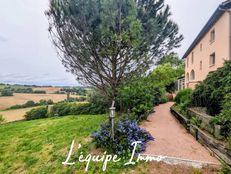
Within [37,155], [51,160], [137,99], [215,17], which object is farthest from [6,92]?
[215,17]

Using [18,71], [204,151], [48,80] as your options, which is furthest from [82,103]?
[204,151]

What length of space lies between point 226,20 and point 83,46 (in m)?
10.0

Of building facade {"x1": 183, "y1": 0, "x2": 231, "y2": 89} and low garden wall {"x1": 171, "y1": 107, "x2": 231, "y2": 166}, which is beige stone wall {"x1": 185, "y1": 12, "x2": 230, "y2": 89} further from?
low garden wall {"x1": 171, "y1": 107, "x2": 231, "y2": 166}

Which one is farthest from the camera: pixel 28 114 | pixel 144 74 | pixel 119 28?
pixel 28 114

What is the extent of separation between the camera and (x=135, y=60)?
841 cm

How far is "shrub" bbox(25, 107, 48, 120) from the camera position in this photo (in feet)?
75.0

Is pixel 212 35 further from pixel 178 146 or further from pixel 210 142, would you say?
pixel 178 146

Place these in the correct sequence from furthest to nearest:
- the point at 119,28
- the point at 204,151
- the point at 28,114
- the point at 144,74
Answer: the point at 28,114, the point at 144,74, the point at 119,28, the point at 204,151

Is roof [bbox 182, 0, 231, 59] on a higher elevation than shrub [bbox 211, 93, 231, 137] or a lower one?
higher

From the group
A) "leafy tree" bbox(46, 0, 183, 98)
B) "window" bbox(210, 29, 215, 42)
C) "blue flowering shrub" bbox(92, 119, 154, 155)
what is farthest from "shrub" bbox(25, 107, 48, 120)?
"window" bbox(210, 29, 215, 42)

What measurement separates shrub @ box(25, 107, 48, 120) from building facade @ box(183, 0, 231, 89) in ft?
54.3

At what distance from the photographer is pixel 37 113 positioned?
23.0 metres

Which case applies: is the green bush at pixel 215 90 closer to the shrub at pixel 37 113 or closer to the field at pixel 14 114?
the shrub at pixel 37 113

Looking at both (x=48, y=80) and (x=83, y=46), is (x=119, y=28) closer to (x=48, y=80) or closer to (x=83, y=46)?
(x=83, y=46)
